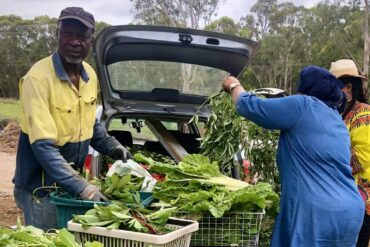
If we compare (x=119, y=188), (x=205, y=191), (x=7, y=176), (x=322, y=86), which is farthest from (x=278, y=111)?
(x=7, y=176)

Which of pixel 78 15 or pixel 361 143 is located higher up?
pixel 78 15

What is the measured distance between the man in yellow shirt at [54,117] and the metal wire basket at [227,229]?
865mm

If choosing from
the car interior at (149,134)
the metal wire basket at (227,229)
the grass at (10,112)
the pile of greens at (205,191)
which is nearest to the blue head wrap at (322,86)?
the pile of greens at (205,191)

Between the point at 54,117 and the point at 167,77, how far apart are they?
2229 millimetres

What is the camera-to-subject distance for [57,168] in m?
3.20

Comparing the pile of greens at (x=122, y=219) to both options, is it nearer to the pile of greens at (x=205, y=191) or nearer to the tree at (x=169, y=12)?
the pile of greens at (x=205, y=191)

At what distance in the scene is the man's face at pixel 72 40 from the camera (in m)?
3.50

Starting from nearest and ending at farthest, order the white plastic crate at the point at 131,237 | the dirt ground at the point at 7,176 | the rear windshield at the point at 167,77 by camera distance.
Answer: the white plastic crate at the point at 131,237
the rear windshield at the point at 167,77
the dirt ground at the point at 7,176

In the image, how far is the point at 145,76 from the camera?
5.53 meters

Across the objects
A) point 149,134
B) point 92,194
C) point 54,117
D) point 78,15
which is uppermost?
point 78,15

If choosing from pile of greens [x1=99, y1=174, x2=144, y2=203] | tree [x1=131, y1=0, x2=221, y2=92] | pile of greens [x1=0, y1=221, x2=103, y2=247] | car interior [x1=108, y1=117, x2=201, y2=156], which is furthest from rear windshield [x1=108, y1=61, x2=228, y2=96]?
tree [x1=131, y1=0, x2=221, y2=92]

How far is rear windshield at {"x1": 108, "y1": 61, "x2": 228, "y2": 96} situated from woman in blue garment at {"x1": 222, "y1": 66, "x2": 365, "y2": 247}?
6.55 ft

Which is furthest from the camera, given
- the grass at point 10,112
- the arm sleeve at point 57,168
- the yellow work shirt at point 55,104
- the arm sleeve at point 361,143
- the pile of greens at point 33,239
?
the grass at point 10,112

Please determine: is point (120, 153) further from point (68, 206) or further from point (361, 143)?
point (361, 143)
